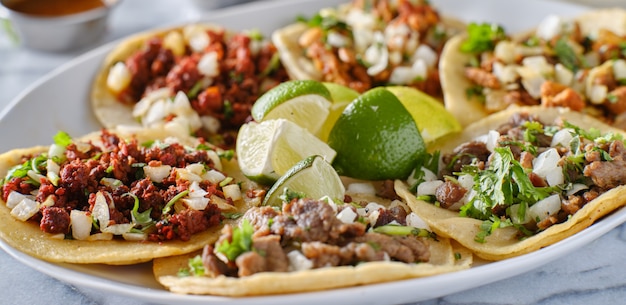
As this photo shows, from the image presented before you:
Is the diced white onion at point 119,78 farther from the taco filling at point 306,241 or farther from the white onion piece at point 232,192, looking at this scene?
the taco filling at point 306,241

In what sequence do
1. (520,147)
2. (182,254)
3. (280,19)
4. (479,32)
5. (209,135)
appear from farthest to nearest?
(280,19)
(479,32)
(209,135)
(520,147)
(182,254)

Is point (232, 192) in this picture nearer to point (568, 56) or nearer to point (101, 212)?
point (101, 212)

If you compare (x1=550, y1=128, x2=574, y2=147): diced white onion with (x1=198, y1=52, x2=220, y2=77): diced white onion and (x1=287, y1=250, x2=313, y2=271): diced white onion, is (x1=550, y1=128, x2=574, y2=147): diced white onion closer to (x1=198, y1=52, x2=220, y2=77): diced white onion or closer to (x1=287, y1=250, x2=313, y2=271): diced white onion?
(x1=287, y1=250, x2=313, y2=271): diced white onion

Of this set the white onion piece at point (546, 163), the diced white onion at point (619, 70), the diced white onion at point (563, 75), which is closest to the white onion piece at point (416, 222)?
the white onion piece at point (546, 163)

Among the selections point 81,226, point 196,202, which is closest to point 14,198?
point 81,226

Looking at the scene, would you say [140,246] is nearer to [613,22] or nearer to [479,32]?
[479,32]

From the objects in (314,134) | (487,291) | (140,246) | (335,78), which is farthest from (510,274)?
(335,78)

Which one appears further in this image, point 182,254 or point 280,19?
point 280,19
